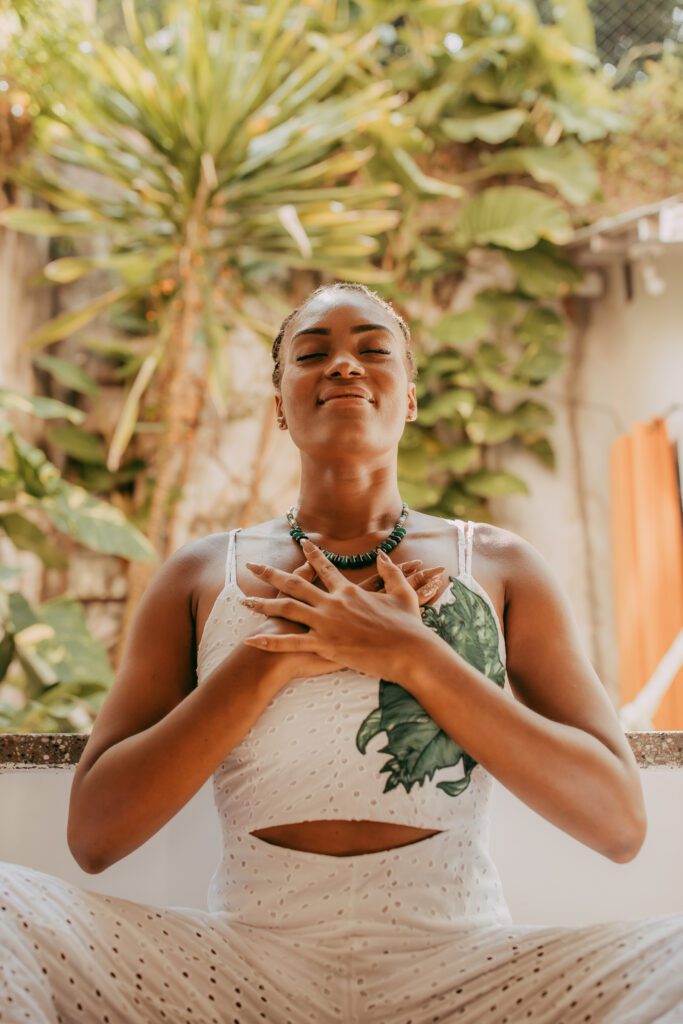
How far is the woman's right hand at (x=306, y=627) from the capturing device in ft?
3.75

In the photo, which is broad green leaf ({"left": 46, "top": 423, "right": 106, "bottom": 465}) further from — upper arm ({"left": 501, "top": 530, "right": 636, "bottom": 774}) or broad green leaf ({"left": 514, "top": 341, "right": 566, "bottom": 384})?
upper arm ({"left": 501, "top": 530, "right": 636, "bottom": 774})

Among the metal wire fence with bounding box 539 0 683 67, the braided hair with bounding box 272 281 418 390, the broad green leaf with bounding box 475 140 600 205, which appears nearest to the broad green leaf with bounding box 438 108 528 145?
the broad green leaf with bounding box 475 140 600 205

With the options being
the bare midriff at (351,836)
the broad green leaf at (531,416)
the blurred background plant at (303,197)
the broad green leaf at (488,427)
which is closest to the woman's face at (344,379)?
the bare midriff at (351,836)

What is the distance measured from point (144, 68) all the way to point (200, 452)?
192 cm

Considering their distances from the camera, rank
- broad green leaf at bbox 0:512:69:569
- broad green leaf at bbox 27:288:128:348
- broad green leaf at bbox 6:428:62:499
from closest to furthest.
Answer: broad green leaf at bbox 6:428:62:499, broad green leaf at bbox 0:512:69:569, broad green leaf at bbox 27:288:128:348

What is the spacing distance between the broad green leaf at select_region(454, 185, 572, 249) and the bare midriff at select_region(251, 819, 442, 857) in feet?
14.6

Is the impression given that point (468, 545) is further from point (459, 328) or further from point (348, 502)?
point (459, 328)

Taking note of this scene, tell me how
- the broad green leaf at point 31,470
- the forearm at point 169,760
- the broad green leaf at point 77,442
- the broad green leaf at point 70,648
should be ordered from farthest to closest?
1. the broad green leaf at point 77,442
2. the broad green leaf at point 70,648
3. the broad green leaf at point 31,470
4. the forearm at point 169,760

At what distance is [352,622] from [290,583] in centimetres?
11

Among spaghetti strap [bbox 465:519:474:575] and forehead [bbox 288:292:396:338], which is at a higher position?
forehead [bbox 288:292:396:338]

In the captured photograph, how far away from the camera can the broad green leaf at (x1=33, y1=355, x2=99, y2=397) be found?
15.8 ft

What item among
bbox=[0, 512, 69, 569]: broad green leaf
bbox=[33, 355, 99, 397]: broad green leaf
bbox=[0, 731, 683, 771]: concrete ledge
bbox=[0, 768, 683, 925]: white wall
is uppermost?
bbox=[33, 355, 99, 397]: broad green leaf

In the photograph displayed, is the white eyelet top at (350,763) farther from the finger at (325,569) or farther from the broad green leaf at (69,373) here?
the broad green leaf at (69,373)

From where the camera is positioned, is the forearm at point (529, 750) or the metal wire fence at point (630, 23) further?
the metal wire fence at point (630, 23)
